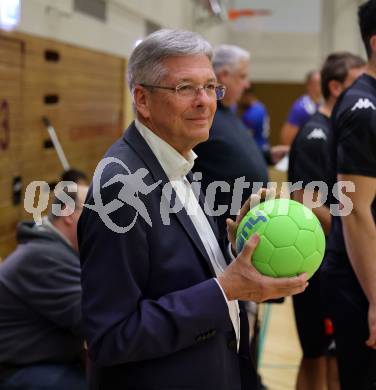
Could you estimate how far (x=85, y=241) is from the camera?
4.89 feet

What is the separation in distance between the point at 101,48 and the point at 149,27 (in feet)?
5.42

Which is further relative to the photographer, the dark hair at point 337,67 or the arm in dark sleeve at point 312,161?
the dark hair at point 337,67

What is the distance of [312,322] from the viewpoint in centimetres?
313

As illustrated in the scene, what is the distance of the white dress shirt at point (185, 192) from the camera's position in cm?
162

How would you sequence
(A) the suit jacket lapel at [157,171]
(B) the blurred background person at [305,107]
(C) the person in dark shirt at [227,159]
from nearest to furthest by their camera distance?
(A) the suit jacket lapel at [157,171]
(C) the person in dark shirt at [227,159]
(B) the blurred background person at [305,107]

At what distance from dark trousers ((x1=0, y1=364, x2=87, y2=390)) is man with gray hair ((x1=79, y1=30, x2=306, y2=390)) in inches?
44.9

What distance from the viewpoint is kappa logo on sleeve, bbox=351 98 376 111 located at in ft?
6.71

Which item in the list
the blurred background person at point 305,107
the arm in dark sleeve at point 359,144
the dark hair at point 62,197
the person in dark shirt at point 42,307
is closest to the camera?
the arm in dark sleeve at point 359,144

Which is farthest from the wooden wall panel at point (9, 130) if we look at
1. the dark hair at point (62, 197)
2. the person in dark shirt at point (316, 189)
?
the person in dark shirt at point (316, 189)

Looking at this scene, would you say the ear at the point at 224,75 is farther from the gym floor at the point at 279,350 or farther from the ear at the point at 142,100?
the gym floor at the point at 279,350

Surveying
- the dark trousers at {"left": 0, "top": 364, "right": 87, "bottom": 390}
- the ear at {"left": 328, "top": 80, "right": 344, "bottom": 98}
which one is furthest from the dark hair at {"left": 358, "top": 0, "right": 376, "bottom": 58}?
the dark trousers at {"left": 0, "top": 364, "right": 87, "bottom": 390}

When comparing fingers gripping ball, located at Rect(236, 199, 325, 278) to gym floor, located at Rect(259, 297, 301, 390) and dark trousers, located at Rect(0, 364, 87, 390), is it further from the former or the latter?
gym floor, located at Rect(259, 297, 301, 390)

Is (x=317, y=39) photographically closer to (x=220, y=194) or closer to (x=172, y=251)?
(x=220, y=194)

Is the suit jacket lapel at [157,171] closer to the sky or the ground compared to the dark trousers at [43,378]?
closer to the sky
